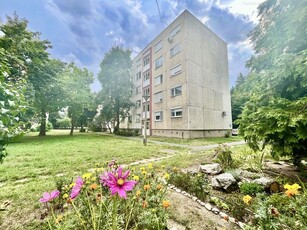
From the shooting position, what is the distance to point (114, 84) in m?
24.5

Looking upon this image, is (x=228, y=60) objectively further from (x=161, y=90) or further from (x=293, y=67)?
(x=293, y=67)

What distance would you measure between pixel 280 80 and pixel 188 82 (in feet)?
40.7

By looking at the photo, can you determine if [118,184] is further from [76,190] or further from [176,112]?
[176,112]

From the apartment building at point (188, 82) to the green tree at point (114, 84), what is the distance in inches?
181

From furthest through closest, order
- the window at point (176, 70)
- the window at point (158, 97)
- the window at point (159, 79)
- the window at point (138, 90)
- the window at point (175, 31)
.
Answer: the window at point (138, 90) < the window at point (159, 79) < the window at point (158, 97) < the window at point (175, 31) < the window at point (176, 70)

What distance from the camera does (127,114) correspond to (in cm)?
2686

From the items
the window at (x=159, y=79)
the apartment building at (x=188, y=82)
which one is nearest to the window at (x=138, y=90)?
the apartment building at (x=188, y=82)

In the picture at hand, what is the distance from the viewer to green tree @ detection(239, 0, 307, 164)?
3199 mm

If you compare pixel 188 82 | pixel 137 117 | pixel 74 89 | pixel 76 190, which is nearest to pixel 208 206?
pixel 76 190

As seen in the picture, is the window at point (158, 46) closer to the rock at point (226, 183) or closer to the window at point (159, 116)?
the window at point (159, 116)

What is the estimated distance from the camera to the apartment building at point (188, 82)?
52.7ft

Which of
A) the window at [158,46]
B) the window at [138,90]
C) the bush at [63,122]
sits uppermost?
the window at [158,46]

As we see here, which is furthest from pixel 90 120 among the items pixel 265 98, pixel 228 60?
pixel 265 98

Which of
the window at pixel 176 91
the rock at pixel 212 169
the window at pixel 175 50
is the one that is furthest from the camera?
the window at pixel 175 50
